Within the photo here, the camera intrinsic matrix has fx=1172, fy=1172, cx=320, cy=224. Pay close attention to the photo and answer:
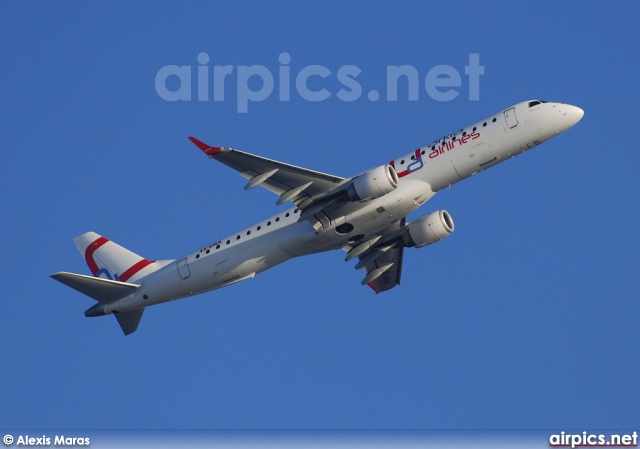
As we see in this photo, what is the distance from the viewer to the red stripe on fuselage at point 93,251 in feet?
232

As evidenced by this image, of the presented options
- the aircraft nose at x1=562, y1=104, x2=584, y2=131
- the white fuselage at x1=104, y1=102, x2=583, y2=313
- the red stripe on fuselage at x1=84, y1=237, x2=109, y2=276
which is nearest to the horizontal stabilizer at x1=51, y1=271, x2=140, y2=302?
the red stripe on fuselage at x1=84, y1=237, x2=109, y2=276

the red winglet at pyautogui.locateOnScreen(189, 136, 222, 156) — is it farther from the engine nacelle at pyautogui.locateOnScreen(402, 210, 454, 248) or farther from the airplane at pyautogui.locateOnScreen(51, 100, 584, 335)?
the engine nacelle at pyautogui.locateOnScreen(402, 210, 454, 248)

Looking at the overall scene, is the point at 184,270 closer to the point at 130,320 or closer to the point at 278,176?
the point at 130,320

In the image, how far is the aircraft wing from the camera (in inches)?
2292

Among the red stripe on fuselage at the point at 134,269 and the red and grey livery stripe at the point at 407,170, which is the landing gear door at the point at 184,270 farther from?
the red and grey livery stripe at the point at 407,170

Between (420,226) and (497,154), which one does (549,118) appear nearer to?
(497,154)

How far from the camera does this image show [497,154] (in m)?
60.5

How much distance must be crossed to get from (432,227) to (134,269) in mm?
17646

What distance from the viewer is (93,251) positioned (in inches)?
2785

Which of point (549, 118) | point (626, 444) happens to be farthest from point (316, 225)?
point (626, 444)

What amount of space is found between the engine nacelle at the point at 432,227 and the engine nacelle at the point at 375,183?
5836mm

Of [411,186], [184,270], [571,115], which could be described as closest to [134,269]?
[184,270]

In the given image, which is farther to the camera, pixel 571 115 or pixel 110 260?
pixel 110 260

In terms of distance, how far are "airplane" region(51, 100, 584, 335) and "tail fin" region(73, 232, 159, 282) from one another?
10 centimetres
